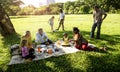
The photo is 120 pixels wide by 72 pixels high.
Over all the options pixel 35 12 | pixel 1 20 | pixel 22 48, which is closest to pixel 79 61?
pixel 22 48

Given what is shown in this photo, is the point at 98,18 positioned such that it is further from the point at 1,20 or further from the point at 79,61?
the point at 1,20

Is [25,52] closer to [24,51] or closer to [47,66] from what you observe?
[24,51]

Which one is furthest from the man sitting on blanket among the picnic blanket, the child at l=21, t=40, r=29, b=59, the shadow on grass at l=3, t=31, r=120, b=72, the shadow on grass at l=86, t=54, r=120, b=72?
the shadow on grass at l=86, t=54, r=120, b=72

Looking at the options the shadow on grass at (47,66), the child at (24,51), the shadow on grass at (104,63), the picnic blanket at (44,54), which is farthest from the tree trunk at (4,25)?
the shadow on grass at (104,63)

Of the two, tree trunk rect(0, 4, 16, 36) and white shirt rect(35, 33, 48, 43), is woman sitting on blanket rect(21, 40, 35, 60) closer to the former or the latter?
white shirt rect(35, 33, 48, 43)

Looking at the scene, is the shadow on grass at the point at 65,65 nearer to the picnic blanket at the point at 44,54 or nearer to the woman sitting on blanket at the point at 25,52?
the picnic blanket at the point at 44,54

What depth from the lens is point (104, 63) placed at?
915 centimetres

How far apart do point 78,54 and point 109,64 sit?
2.04 metres

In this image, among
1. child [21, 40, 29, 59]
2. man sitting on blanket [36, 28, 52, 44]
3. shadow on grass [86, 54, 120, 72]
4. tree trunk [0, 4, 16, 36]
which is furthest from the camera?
tree trunk [0, 4, 16, 36]

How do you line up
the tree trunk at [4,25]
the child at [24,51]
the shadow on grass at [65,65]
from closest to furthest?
the shadow on grass at [65,65]
the child at [24,51]
the tree trunk at [4,25]

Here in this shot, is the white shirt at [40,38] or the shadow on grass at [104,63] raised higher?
the white shirt at [40,38]

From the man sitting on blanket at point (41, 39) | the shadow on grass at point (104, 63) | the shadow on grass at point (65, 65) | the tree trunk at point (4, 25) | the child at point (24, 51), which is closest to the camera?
the shadow on grass at point (104, 63)

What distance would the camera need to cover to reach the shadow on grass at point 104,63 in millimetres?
8488

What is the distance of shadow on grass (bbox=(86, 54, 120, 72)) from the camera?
8.49m
